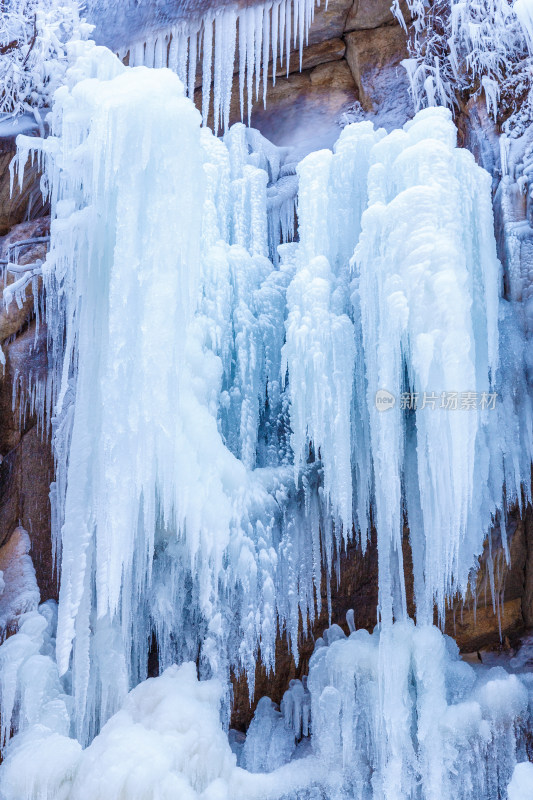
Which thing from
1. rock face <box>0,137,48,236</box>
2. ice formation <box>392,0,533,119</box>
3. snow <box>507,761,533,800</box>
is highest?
ice formation <box>392,0,533,119</box>

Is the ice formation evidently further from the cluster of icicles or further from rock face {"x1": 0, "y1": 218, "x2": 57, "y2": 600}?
rock face {"x1": 0, "y1": 218, "x2": 57, "y2": 600}

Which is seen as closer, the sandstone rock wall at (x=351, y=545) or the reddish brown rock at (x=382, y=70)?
the sandstone rock wall at (x=351, y=545)

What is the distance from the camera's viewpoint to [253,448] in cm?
572

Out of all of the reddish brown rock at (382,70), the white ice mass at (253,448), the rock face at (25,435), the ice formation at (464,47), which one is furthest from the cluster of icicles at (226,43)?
the rock face at (25,435)

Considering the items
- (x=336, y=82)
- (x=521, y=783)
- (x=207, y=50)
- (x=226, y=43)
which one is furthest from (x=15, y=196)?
(x=521, y=783)

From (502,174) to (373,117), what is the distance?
1403mm

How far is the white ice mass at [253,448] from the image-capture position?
474cm

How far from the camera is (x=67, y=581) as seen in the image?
471 centimetres

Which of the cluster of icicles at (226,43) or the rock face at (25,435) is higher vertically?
the cluster of icicles at (226,43)

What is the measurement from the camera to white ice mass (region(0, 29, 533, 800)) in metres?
4.74

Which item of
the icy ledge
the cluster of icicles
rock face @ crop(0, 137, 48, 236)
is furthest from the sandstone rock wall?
the icy ledge

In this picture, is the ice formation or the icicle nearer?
the ice formation

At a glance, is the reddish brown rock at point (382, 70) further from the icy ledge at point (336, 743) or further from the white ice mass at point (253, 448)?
the icy ledge at point (336, 743)

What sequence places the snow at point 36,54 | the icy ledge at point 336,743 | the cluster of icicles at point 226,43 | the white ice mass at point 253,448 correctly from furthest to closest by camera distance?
the snow at point 36,54, the cluster of icicles at point 226,43, the white ice mass at point 253,448, the icy ledge at point 336,743
